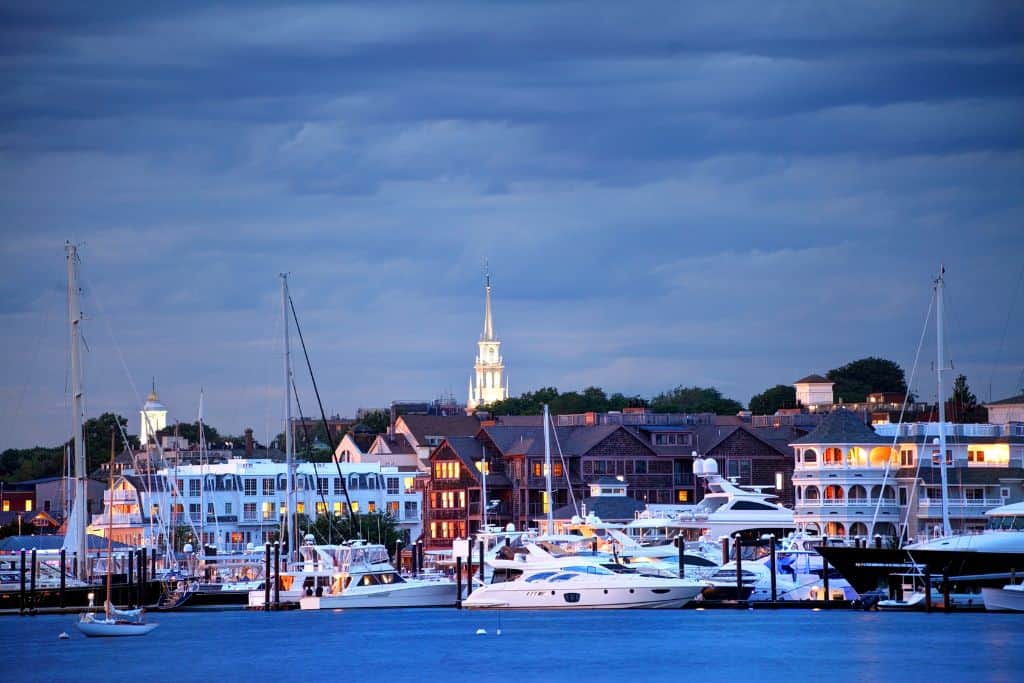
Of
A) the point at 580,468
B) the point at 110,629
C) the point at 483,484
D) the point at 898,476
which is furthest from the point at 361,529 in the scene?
the point at 110,629

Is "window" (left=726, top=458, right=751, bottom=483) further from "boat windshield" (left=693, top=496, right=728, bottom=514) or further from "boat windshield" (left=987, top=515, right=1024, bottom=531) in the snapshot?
"boat windshield" (left=987, top=515, right=1024, bottom=531)

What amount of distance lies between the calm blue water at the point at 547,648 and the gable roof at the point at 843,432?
77.6 ft

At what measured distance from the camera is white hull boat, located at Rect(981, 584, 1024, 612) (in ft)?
309

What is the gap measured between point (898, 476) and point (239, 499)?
194ft

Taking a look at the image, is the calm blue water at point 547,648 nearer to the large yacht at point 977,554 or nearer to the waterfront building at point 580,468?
the large yacht at point 977,554

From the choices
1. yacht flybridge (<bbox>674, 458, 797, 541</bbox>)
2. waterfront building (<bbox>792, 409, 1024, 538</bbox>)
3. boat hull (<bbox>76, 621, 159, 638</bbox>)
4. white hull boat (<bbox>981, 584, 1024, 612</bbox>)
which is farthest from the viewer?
waterfront building (<bbox>792, 409, 1024, 538</bbox>)

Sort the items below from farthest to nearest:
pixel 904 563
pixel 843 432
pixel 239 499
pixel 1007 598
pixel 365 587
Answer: pixel 239 499, pixel 843 432, pixel 365 587, pixel 904 563, pixel 1007 598

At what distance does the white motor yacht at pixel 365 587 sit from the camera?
111 metres

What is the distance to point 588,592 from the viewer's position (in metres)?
106

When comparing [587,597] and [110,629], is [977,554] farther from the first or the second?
[110,629]

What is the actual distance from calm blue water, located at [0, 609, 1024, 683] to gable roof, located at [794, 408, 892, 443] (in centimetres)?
2366

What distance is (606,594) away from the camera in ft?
349

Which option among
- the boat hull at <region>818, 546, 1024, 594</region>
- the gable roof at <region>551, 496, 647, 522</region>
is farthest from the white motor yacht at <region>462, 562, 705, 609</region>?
→ the gable roof at <region>551, 496, 647, 522</region>

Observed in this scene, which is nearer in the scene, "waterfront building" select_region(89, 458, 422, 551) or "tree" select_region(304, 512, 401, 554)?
"tree" select_region(304, 512, 401, 554)
